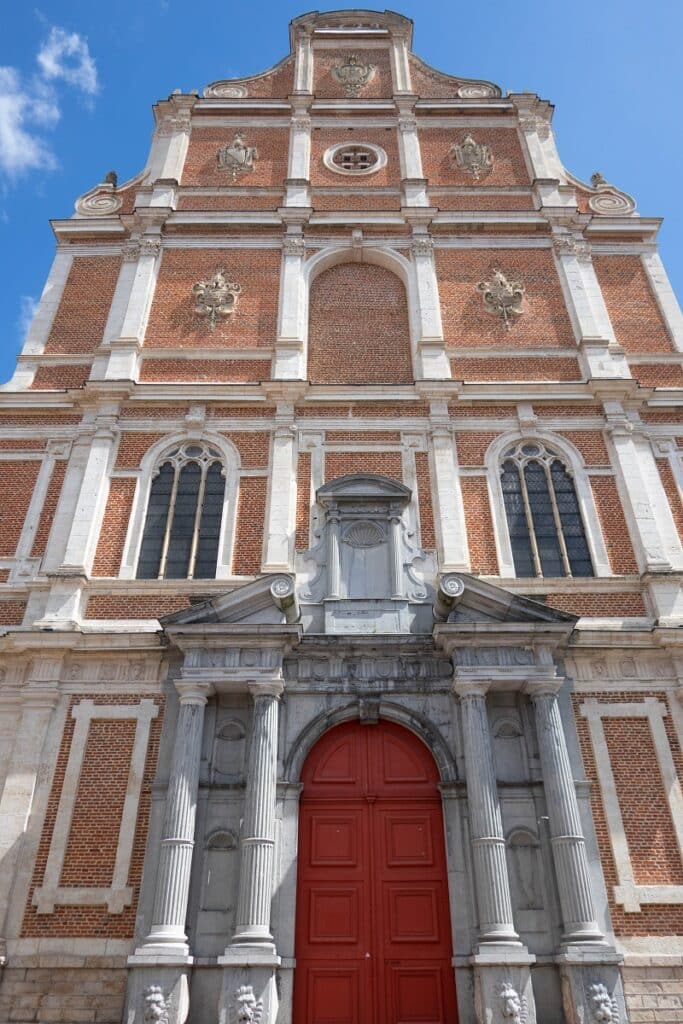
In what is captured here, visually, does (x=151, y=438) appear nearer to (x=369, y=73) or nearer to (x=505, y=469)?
(x=505, y=469)

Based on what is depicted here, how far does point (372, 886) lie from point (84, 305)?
12.3 metres

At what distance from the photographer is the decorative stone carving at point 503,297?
15.3 m

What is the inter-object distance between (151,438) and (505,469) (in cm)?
632

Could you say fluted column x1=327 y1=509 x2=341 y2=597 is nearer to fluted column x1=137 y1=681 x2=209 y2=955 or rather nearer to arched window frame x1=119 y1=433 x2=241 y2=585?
arched window frame x1=119 y1=433 x2=241 y2=585

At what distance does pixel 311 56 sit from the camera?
2050 centimetres

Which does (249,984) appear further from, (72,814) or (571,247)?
(571,247)

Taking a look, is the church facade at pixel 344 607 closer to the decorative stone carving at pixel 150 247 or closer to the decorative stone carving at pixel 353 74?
the decorative stone carving at pixel 150 247

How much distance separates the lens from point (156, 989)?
8164 millimetres

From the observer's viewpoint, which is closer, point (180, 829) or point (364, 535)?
point (180, 829)

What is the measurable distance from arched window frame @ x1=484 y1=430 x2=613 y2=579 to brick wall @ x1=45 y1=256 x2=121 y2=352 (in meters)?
8.17

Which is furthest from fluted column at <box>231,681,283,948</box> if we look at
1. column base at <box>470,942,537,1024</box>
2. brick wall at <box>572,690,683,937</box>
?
brick wall at <box>572,690,683,937</box>

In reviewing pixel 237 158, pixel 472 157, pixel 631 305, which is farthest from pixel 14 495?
pixel 472 157

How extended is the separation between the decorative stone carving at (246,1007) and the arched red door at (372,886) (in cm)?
79

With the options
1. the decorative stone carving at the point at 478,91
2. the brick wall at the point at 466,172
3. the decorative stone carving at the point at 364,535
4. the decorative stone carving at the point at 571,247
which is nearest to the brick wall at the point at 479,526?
the decorative stone carving at the point at 364,535
